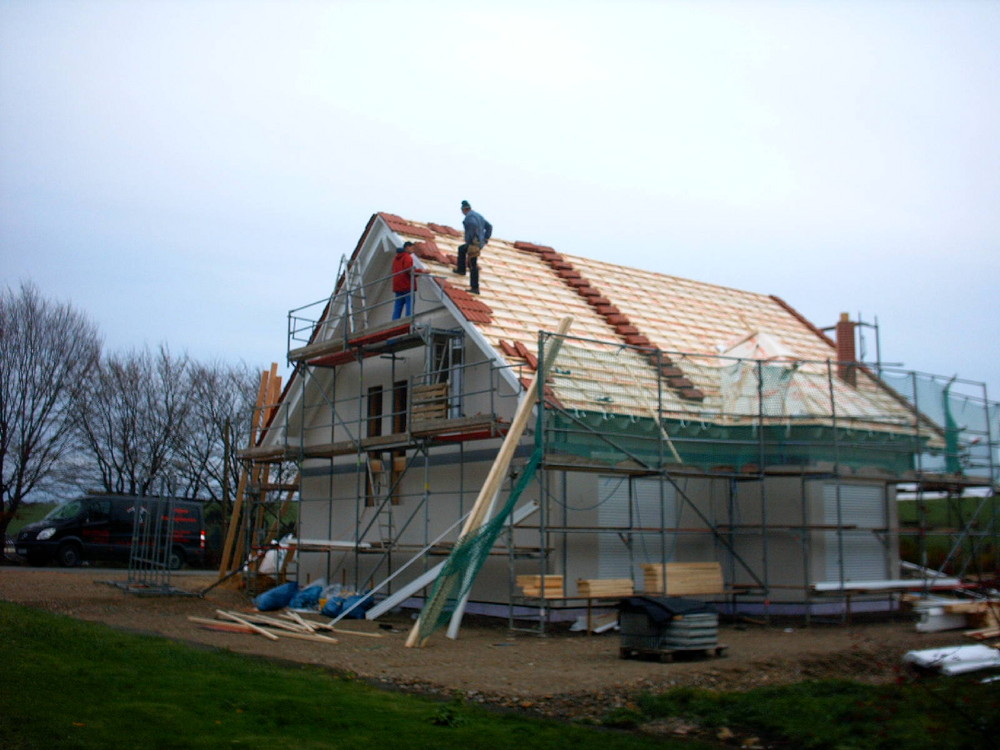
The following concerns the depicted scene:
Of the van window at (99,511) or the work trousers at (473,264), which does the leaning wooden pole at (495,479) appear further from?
the van window at (99,511)

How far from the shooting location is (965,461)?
1912 centimetres

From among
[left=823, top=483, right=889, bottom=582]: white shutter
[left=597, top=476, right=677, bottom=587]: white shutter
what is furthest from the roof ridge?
[left=823, top=483, right=889, bottom=582]: white shutter

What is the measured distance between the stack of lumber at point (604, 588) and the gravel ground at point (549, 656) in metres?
0.64

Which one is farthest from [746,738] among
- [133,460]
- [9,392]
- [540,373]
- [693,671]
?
[133,460]

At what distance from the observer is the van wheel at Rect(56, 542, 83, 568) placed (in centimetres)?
3008

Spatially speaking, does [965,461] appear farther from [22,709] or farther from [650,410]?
[22,709]

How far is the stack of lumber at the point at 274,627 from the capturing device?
15.0 metres

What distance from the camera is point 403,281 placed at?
19516 millimetres

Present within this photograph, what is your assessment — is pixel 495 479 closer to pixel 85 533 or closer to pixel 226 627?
pixel 226 627

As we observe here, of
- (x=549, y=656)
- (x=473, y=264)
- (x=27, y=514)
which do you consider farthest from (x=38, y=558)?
(x=549, y=656)

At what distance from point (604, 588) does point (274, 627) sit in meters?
5.10

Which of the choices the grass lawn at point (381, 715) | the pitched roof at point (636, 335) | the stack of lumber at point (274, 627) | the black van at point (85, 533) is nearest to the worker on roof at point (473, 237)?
the pitched roof at point (636, 335)

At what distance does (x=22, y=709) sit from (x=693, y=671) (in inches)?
260

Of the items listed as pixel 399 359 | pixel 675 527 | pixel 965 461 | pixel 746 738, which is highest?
pixel 399 359
